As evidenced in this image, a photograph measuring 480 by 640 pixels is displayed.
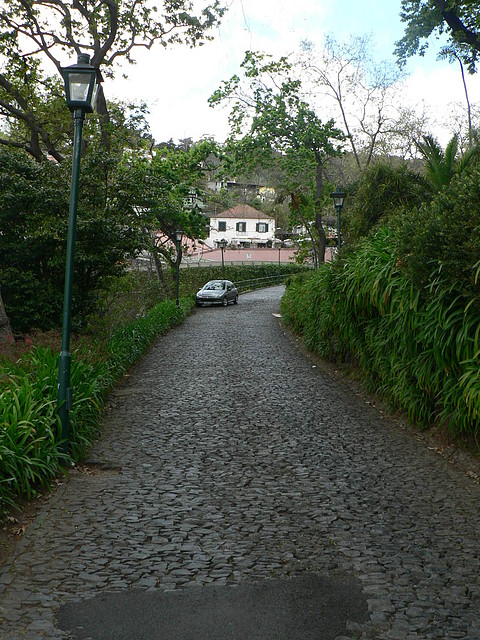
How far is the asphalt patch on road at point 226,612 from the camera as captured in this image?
10.9 ft

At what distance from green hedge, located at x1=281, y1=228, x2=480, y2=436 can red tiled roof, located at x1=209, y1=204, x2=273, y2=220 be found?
63.4 m

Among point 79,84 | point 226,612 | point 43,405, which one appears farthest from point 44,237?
point 226,612

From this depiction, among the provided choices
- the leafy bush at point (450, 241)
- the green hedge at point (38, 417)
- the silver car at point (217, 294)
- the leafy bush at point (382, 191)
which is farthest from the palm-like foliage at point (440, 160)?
the silver car at point (217, 294)

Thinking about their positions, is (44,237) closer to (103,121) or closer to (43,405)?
(103,121)

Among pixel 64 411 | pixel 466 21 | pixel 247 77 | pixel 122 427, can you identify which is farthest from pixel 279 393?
pixel 247 77

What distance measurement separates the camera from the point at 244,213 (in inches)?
2950

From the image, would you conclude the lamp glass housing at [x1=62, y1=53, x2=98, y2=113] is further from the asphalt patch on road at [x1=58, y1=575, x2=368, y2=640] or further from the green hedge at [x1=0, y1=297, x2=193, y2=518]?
the asphalt patch on road at [x1=58, y1=575, x2=368, y2=640]

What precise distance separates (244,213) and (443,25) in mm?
58461

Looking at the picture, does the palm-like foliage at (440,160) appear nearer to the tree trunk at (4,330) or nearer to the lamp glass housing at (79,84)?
the lamp glass housing at (79,84)

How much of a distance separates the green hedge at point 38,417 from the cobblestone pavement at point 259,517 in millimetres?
248

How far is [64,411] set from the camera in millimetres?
6406

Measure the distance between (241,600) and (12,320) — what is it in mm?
11109

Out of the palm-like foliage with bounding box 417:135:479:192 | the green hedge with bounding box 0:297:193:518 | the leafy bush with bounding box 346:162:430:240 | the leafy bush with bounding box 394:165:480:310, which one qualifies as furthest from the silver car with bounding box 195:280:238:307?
the leafy bush with bounding box 394:165:480:310

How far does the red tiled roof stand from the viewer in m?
74.9
